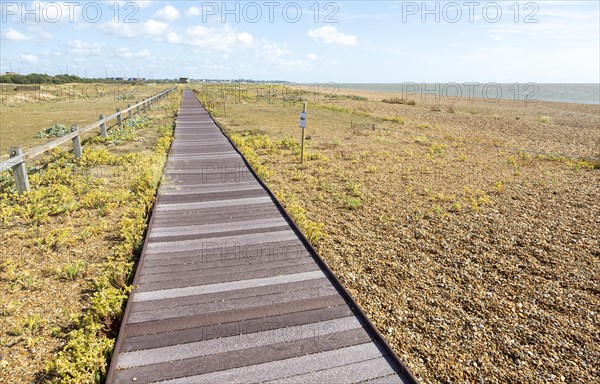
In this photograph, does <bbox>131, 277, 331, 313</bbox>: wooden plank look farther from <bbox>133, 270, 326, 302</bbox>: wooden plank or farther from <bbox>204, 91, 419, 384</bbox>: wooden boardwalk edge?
<bbox>204, 91, 419, 384</bbox>: wooden boardwalk edge

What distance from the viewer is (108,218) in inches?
267

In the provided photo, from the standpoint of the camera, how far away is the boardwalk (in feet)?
10.8

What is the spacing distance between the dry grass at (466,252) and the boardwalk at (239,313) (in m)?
0.68

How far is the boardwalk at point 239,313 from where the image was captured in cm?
329

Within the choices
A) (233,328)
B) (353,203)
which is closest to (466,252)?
(353,203)

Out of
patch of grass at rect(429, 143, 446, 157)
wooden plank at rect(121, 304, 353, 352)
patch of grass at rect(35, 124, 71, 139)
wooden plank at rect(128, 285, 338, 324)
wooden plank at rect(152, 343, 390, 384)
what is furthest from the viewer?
patch of grass at rect(35, 124, 71, 139)

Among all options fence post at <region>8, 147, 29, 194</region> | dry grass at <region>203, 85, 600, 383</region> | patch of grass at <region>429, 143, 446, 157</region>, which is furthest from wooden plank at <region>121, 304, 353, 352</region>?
patch of grass at <region>429, 143, 446, 157</region>

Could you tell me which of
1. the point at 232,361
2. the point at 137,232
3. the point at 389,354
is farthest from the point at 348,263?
the point at 137,232

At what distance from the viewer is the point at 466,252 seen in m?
Answer: 6.23

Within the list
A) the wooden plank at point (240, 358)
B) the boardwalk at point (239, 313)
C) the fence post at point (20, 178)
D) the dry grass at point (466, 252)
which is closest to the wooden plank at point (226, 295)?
the boardwalk at point (239, 313)

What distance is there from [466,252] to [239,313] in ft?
14.2

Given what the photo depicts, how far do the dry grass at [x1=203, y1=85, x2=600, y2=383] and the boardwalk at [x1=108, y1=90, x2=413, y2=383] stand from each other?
680 millimetres

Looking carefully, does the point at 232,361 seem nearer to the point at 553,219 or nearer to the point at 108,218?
the point at 108,218

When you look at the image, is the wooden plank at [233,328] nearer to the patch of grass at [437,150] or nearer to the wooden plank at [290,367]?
the wooden plank at [290,367]
